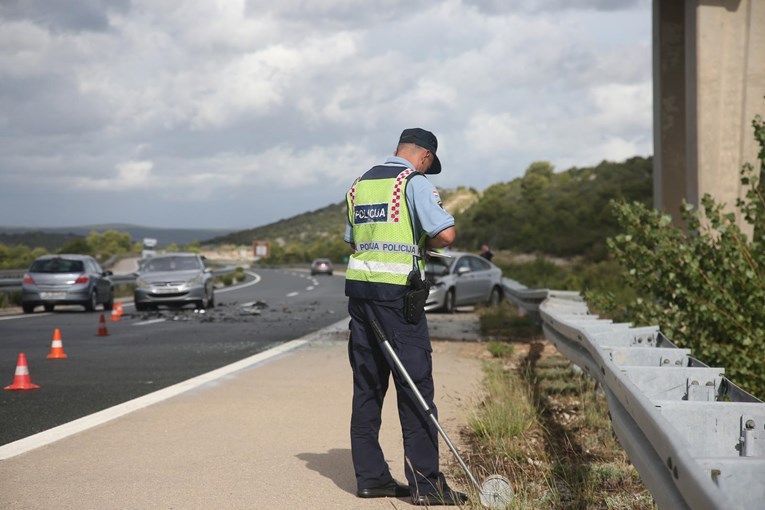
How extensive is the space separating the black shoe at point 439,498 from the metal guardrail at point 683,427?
96 centimetres

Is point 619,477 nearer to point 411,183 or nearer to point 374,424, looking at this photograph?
point 374,424

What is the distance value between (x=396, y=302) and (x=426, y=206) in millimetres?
539

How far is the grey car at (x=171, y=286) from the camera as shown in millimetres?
26453

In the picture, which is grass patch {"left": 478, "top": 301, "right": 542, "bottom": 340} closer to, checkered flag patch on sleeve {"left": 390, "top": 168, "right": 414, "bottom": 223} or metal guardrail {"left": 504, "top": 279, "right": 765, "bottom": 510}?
metal guardrail {"left": 504, "top": 279, "right": 765, "bottom": 510}

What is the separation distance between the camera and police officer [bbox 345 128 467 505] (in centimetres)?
571

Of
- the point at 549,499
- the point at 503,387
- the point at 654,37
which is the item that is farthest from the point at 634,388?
the point at 654,37

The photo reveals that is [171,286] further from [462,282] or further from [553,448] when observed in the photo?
[553,448]

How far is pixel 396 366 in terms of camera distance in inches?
226

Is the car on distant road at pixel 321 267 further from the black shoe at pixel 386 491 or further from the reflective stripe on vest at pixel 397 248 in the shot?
the reflective stripe on vest at pixel 397 248

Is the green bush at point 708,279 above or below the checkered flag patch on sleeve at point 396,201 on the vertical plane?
below

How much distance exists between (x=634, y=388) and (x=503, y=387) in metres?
4.60

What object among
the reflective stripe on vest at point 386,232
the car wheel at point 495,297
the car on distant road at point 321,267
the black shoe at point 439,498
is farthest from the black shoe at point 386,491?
the car on distant road at point 321,267

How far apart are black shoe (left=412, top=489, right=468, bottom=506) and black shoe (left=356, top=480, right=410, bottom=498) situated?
255 millimetres

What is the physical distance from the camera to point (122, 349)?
1549 cm
